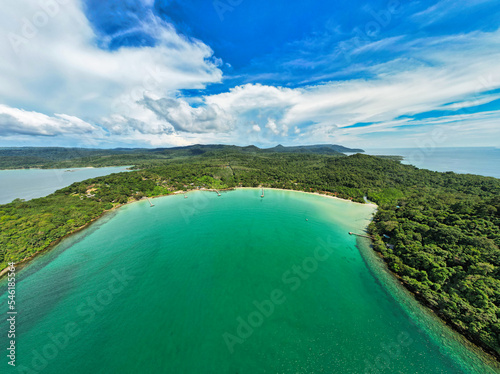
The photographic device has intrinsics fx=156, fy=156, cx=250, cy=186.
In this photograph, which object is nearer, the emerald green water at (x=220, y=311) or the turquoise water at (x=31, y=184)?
the emerald green water at (x=220, y=311)

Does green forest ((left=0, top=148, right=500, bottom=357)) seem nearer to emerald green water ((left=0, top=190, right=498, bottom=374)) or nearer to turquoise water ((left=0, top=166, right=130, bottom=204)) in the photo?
emerald green water ((left=0, top=190, right=498, bottom=374))

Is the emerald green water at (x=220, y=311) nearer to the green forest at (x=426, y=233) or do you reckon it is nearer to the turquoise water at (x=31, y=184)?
the green forest at (x=426, y=233)

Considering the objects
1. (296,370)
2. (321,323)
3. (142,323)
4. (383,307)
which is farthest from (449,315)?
(142,323)

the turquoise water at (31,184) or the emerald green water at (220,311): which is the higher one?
the turquoise water at (31,184)

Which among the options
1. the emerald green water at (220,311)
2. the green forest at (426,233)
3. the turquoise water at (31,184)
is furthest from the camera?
the turquoise water at (31,184)

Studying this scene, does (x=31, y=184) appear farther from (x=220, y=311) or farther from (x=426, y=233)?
(x=426, y=233)

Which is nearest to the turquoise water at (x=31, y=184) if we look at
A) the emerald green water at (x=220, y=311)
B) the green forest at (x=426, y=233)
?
the green forest at (x=426, y=233)

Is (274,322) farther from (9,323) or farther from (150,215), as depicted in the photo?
(150,215)

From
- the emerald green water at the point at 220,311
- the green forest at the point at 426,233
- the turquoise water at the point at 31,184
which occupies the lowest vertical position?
the emerald green water at the point at 220,311

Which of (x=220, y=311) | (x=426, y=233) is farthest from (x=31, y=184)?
(x=426, y=233)
